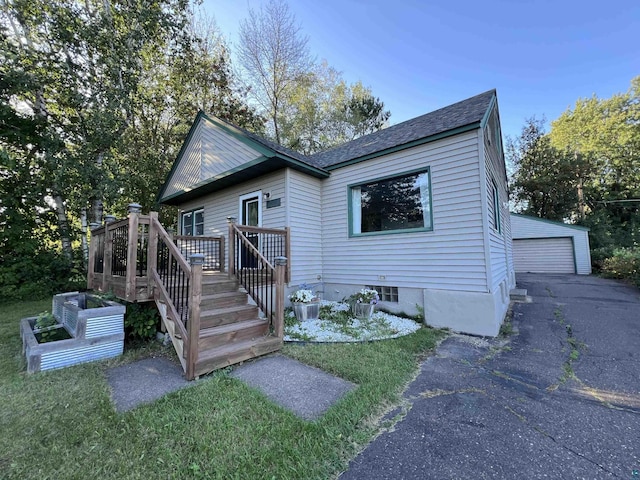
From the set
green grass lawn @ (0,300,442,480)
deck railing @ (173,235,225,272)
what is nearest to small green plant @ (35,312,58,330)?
green grass lawn @ (0,300,442,480)

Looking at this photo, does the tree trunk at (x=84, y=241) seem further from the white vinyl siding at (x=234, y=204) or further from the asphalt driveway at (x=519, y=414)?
the asphalt driveway at (x=519, y=414)

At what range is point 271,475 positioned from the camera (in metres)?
1.71

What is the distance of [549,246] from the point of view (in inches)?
602

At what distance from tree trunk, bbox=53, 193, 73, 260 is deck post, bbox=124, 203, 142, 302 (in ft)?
29.8

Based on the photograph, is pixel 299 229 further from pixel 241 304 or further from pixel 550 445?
pixel 550 445

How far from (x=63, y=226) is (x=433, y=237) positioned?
13084 millimetres

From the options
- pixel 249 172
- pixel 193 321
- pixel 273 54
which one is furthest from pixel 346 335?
pixel 273 54

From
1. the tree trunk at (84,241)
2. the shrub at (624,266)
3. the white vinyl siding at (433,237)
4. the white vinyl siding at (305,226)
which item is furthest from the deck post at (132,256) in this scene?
the shrub at (624,266)

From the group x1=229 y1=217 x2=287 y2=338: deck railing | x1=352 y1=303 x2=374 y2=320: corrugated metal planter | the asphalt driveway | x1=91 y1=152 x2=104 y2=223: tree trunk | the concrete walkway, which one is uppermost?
x1=91 y1=152 x2=104 y2=223: tree trunk

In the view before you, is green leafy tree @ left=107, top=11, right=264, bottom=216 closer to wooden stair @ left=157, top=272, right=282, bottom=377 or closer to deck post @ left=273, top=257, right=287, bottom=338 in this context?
wooden stair @ left=157, top=272, right=282, bottom=377

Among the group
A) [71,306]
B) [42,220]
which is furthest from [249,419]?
[42,220]

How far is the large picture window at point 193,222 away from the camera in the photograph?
9242mm

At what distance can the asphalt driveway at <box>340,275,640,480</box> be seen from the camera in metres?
1.84

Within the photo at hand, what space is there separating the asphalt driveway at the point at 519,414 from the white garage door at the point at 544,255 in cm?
1340
